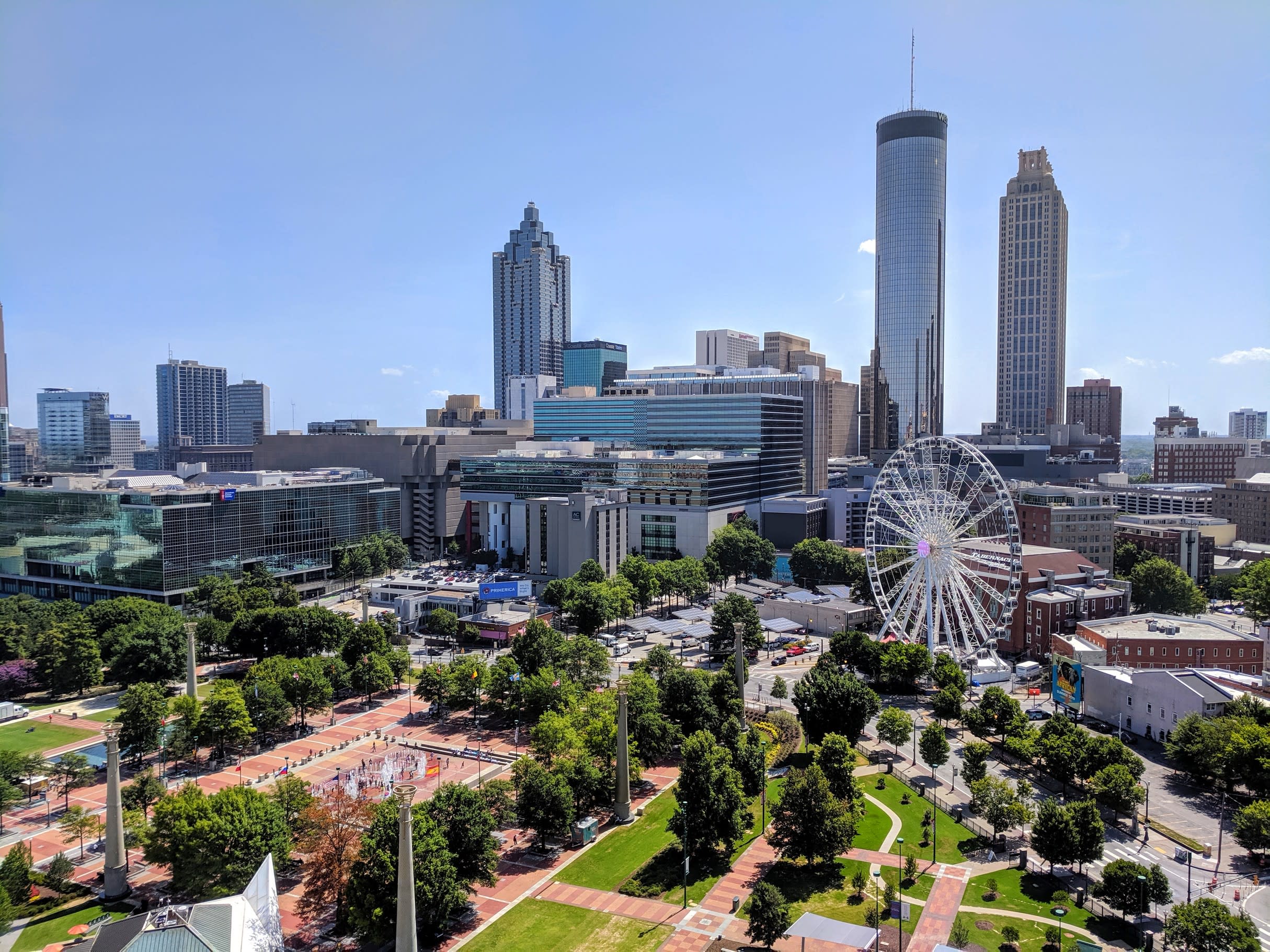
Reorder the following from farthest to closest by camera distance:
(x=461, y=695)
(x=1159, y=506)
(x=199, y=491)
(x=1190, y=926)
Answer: (x=1159, y=506) → (x=199, y=491) → (x=461, y=695) → (x=1190, y=926)

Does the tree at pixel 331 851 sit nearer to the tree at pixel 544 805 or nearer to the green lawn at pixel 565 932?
the green lawn at pixel 565 932

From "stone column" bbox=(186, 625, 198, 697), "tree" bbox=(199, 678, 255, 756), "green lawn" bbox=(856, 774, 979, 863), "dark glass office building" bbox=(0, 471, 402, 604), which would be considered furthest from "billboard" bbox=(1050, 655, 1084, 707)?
"dark glass office building" bbox=(0, 471, 402, 604)

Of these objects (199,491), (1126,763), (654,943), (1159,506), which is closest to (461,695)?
(654,943)

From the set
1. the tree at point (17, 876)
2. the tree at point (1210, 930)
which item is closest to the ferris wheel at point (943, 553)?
the tree at point (1210, 930)

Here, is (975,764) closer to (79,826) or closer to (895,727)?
(895,727)

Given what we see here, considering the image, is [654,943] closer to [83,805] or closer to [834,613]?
[83,805]

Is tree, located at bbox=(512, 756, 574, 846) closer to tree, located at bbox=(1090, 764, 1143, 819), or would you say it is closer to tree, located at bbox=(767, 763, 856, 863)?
tree, located at bbox=(767, 763, 856, 863)

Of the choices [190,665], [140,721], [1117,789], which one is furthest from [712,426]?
[1117,789]
